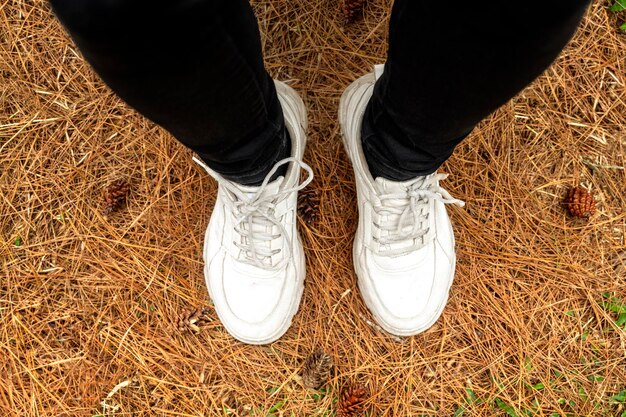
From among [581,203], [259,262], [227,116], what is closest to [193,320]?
[259,262]

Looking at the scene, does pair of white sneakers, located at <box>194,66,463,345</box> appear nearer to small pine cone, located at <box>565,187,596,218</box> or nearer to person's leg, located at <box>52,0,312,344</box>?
person's leg, located at <box>52,0,312,344</box>

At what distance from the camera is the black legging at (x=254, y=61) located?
0.45 meters

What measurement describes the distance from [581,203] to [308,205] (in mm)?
640

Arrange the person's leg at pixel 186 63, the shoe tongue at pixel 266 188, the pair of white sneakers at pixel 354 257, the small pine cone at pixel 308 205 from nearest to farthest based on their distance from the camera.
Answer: the person's leg at pixel 186 63 < the shoe tongue at pixel 266 188 < the pair of white sneakers at pixel 354 257 < the small pine cone at pixel 308 205

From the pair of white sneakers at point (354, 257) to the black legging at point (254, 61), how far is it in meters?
0.28

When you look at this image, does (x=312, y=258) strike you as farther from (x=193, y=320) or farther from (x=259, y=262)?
(x=193, y=320)

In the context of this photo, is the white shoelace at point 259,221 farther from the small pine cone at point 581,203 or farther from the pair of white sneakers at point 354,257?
the small pine cone at point 581,203

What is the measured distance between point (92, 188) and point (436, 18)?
956mm

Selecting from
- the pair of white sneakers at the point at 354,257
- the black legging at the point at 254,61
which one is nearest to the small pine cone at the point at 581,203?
the pair of white sneakers at the point at 354,257

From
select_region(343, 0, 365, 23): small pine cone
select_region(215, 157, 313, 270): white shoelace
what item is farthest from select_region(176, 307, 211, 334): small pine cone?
select_region(343, 0, 365, 23): small pine cone

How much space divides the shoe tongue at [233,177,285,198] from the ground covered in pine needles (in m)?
0.23

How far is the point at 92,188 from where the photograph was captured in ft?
3.87

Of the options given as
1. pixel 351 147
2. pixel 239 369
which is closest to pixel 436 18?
pixel 351 147

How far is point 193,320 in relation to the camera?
43.5 inches
